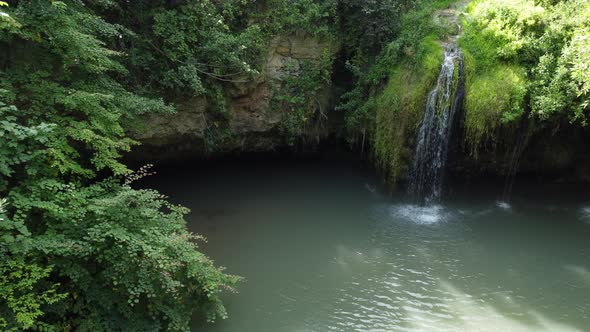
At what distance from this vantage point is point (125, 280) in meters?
5.04

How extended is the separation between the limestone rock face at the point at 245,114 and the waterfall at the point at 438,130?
2975 millimetres

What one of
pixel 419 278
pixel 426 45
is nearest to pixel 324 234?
pixel 419 278

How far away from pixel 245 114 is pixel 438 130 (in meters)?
4.79

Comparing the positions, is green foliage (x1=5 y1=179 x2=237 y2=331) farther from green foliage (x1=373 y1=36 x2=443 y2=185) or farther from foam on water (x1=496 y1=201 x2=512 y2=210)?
foam on water (x1=496 y1=201 x2=512 y2=210)

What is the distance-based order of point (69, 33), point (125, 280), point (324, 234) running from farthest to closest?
point (324, 234) → point (69, 33) → point (125, 280)

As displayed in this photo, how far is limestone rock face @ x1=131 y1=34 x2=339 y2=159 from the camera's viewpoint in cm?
979

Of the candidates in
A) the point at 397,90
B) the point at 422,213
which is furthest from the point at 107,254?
the point at 397,90

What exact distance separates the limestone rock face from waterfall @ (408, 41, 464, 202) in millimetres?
2975

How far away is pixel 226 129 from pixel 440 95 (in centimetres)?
524

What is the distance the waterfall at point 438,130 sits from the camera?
9562 mm

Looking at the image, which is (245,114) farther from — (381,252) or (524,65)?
(524,65)

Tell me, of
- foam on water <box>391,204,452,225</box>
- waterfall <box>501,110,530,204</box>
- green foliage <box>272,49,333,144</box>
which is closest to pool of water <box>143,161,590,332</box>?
foam on water <box>391,204,452,225</box>

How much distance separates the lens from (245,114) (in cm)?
1071

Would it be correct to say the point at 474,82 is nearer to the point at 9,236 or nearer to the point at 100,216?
the point at 100,216
